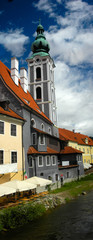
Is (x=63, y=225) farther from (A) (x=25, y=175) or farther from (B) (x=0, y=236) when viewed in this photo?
(A) (x=25, y=175)

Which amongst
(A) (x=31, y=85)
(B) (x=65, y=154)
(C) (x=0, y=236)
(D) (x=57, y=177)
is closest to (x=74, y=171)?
(B) (x=65, y=154)

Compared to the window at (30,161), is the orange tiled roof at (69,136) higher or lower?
higher

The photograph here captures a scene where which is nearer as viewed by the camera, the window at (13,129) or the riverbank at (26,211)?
the riverbank at (26,211)

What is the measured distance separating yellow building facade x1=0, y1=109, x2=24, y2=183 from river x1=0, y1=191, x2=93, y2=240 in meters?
5.80

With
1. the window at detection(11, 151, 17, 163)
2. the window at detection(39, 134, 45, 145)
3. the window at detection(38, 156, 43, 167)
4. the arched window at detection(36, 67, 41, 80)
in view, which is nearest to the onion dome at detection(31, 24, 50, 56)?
the arched window at detection(36, 67, 41, 80)

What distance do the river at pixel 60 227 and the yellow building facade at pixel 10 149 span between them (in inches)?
228

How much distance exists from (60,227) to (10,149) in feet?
32.6

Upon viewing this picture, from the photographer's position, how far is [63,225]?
540 inches

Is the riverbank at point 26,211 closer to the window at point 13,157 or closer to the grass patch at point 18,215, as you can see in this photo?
the grass patch at point 18,215

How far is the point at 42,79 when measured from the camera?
40062 millimetres

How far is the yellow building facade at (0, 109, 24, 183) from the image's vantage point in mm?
19297

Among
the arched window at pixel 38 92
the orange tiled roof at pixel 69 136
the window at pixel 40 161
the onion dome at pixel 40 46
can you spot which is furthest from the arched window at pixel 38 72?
the window at pixel 40 161

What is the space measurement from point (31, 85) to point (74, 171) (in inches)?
813

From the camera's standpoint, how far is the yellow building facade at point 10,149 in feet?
63.3
